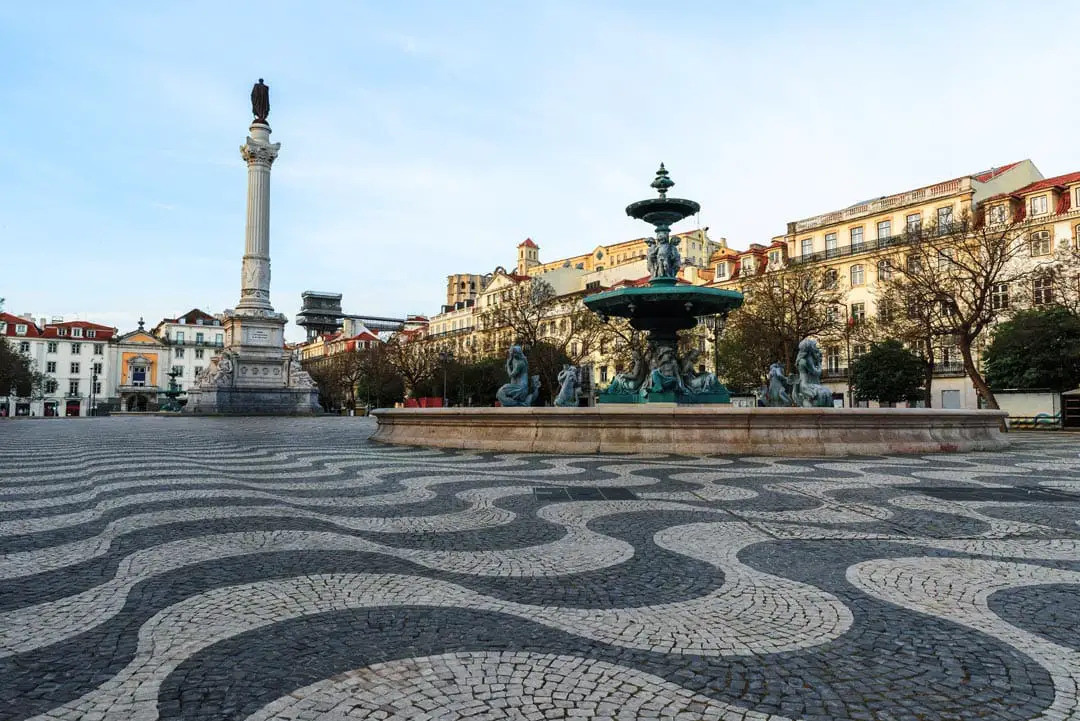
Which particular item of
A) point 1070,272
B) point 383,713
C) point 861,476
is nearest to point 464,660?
point 383,713

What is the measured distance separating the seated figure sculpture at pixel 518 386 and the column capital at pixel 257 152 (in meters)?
37.1

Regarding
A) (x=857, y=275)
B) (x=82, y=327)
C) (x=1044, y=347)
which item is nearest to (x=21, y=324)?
(x=82, y=327)

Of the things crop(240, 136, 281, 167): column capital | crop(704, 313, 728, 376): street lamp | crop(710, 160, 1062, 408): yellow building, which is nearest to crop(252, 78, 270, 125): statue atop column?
crop(240, 136, 281, 167): column capital

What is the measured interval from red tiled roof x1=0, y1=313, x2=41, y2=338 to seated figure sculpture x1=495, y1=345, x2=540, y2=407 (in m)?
101

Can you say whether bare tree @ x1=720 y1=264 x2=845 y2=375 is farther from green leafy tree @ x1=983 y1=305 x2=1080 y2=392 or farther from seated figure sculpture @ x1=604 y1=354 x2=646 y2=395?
seated figure sculpture @ x1=604 y1=354 x2=646 y2=395

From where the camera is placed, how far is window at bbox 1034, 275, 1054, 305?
30391 millimetres

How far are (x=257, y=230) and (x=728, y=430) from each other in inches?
1618

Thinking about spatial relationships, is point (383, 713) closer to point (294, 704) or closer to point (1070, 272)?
point (294, 704)

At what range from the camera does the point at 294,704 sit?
2.31 meters

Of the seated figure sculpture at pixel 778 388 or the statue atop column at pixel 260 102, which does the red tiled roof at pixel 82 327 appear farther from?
the seated figure sculpture at pixel 778 388

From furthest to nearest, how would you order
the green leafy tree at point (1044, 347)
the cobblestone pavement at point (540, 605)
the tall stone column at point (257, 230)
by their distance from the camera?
1. the tall stone column at point (257, 230)
2. the green leafy tree at point (1044, 347)
3. the cobblestone pavement at point (540, 605)

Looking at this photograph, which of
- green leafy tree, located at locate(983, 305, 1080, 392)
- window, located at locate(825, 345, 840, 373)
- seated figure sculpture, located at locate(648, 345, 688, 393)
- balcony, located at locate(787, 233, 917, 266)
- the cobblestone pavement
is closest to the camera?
the cobblestone pavement

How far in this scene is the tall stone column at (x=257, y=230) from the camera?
44.8m

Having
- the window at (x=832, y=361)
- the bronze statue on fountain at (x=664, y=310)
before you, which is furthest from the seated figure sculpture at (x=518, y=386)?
the window at (x=832, y=361)
